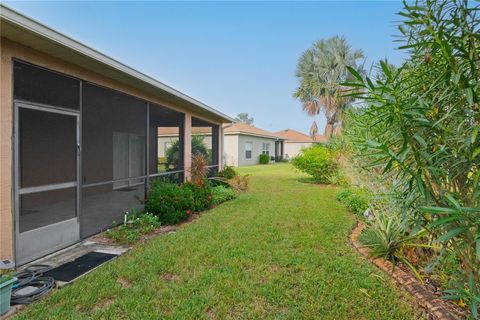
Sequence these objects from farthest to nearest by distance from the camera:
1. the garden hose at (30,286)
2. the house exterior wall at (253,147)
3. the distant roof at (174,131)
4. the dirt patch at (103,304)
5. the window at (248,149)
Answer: the window at (248,149) → the house exterior wall at (253,147) → the distant roof at (174,131) → the garden hose at (30,286) → the dirt patch at (103,304)

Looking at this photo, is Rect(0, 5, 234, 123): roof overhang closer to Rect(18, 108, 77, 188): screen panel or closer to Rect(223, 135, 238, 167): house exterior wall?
Rect(18, 108, 77, 188): screen panel

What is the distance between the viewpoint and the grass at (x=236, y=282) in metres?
2.83

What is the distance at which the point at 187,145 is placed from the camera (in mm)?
9516

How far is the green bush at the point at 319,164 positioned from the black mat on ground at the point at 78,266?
1045 centimetres

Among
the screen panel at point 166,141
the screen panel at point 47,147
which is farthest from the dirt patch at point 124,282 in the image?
the screen panel at point 166,141

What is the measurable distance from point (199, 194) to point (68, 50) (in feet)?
14.9

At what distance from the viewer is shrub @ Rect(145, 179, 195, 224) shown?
20.5 feet

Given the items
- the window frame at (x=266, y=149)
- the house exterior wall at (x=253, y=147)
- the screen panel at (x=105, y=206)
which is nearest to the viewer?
the screen panel at (x=105, y=206)

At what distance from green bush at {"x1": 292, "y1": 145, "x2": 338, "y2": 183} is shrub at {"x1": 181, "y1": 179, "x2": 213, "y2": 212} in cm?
667

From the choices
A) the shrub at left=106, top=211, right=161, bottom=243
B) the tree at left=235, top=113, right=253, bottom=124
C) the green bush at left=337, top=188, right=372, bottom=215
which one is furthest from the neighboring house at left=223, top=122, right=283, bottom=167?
the tree at left=235, top=113, right=253, bottom=124

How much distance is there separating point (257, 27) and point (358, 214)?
6.85 meters

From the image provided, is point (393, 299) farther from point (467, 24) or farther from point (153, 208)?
point (153, 208)

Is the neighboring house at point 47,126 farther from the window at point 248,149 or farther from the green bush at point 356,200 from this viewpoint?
the window at point 248,149

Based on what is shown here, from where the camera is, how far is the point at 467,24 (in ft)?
5.77
